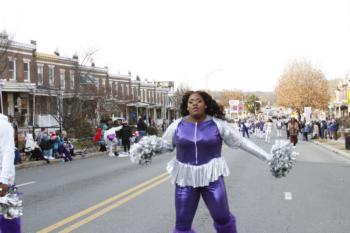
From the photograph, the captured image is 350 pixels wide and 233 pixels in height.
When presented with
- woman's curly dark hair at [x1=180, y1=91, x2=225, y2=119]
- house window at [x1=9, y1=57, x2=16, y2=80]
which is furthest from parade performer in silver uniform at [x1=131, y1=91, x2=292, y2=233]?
house window at [x1=9, y1=57, x2=16, y2=80]

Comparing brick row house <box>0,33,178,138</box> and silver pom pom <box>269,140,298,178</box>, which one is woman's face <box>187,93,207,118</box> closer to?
silver pom pom <box>269,140,298,178</box>

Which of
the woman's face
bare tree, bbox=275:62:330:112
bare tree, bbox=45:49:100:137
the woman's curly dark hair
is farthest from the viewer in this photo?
bare tree, bbox=275:62:330:112

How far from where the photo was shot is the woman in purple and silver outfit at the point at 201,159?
15.5 ft

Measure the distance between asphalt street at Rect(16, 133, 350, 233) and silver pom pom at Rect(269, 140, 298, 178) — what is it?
207 centimetres

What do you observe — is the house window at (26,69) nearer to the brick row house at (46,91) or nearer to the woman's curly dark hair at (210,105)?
the brick row house at (46,91)

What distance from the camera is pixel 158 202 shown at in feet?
30.5

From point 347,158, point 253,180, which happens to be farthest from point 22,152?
point 347,158

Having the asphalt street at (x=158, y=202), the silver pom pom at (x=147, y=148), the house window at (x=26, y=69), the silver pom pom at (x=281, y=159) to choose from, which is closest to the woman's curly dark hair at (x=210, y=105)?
the silver pom pom at (x=147, y=148)

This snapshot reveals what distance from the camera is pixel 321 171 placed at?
15484mm

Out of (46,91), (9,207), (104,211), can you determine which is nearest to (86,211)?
(104,211)

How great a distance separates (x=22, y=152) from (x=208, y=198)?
16.7 metres

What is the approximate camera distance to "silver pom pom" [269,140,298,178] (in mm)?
5086

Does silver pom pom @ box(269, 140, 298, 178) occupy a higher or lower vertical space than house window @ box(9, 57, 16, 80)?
lower

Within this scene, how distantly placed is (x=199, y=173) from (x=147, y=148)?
75cm
